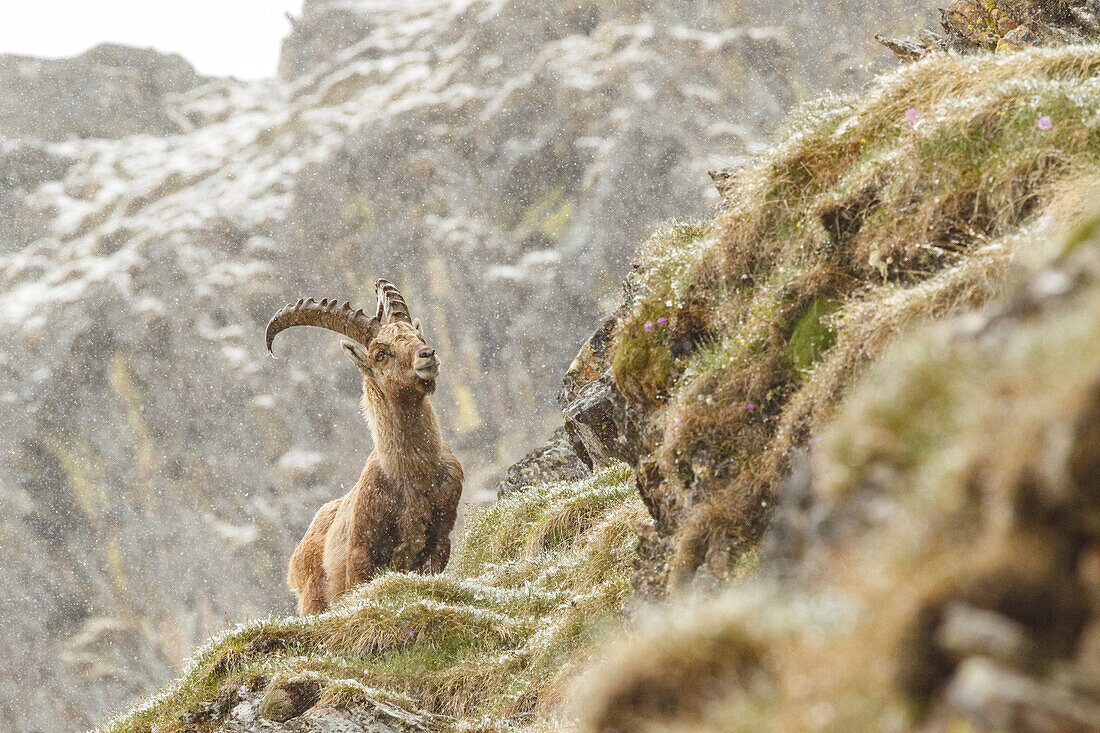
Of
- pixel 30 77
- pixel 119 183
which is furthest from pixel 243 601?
pixel 30 77

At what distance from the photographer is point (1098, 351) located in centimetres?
222

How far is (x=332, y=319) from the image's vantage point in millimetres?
13930

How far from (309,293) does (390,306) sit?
83.5 metres

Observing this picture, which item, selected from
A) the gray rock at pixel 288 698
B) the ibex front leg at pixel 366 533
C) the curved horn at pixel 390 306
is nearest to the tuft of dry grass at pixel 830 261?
the gray rock at pixel 288 698

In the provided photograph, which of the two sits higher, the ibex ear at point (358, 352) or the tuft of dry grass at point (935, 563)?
the ibex ear at point (358, 352)

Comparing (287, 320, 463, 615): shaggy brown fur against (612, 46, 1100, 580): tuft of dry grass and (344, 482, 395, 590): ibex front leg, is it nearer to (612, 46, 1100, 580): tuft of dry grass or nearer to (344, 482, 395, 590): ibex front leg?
(344, 482, 395, 590): ibex front leg

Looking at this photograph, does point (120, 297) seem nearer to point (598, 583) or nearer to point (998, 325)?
point (598, 583)

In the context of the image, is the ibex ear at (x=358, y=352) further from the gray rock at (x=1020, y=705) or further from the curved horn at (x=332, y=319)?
the gray rock at (x=1020, y=705)

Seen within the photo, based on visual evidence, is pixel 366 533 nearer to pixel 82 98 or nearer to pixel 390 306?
pixel 390 306

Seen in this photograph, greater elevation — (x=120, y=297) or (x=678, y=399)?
(x=120, y=297)

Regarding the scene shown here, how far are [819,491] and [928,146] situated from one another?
4274 mm

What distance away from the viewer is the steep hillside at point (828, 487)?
7.31 feet

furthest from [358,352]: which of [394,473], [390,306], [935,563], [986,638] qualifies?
[986,638]

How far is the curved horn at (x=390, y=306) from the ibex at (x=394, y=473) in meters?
0.03
